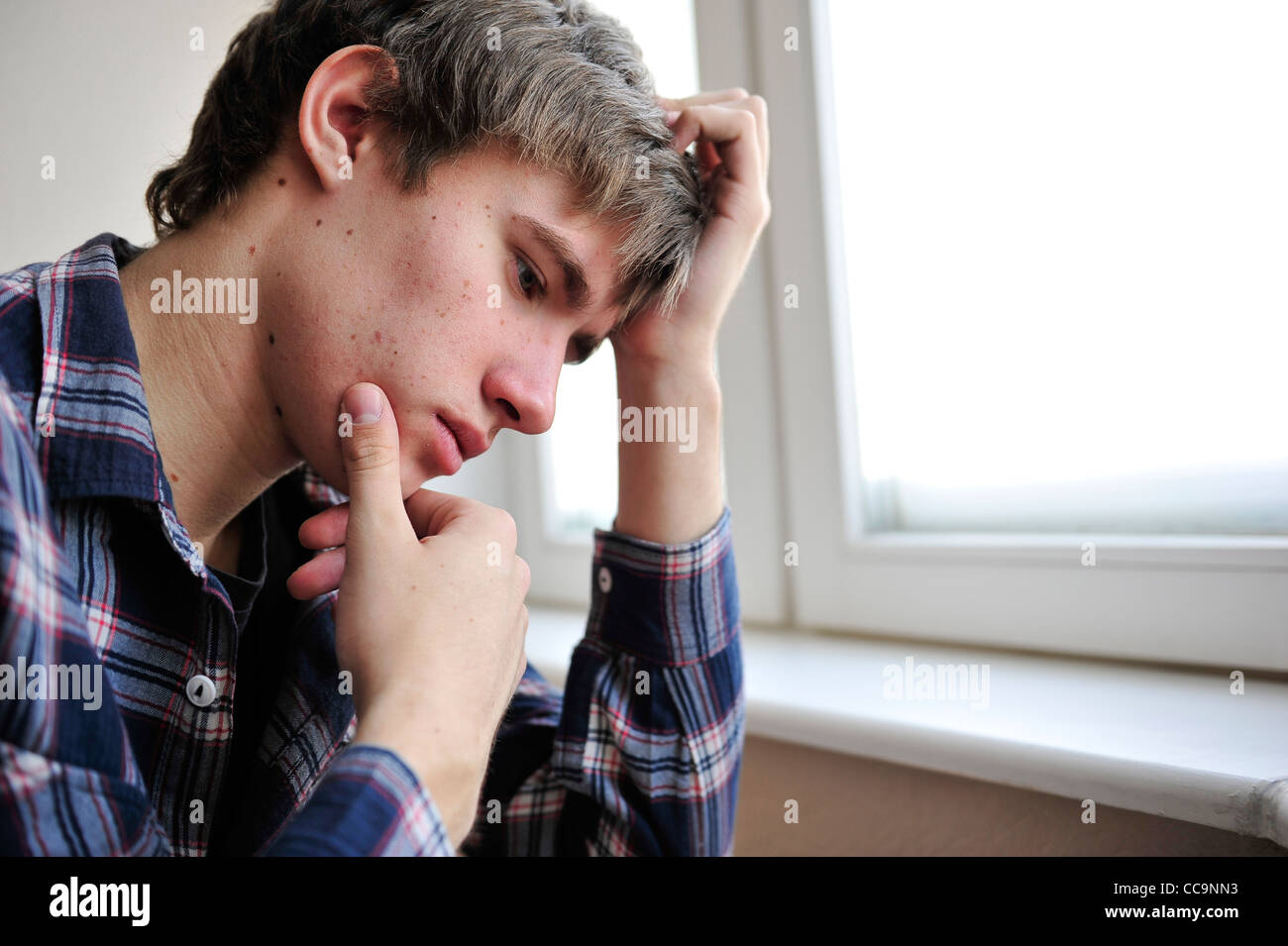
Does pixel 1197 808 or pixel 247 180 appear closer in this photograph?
pixel 1197 808

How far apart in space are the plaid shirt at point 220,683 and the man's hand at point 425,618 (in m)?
0.03

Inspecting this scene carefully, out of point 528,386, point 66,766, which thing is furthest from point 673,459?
point 66,766

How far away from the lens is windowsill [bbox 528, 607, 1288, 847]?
0.69 meters

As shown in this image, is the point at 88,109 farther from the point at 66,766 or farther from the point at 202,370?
the point at 66,766

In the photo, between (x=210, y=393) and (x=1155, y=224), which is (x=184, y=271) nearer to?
(x=210, y=393)

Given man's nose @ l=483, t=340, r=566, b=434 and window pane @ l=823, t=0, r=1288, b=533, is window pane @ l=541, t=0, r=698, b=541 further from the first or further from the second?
man's nose @ l=483, t=340, r=566, b=434

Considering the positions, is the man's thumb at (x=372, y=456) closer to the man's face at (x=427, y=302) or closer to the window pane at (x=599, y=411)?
the man's face at (x=427, y=302)

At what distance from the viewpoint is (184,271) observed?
80 centimetres

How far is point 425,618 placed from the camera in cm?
58

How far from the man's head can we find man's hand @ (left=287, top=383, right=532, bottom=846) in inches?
2.5

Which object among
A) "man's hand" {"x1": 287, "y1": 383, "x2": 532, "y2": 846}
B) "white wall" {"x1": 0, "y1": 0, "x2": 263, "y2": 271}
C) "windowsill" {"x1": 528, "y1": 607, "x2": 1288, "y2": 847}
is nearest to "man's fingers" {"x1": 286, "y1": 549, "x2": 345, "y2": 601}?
"man's hand" {"x1": 287, "y1": 383, "x2": 532, "y2": 846}

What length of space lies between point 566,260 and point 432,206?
12 cm
